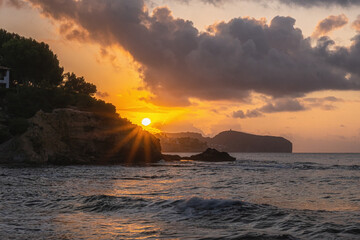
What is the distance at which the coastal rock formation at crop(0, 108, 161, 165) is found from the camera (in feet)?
164

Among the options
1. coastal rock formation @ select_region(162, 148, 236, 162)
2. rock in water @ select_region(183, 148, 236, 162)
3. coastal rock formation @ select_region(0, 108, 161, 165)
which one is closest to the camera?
coastal rock formation @ select_region(0, 108, 161, 165)

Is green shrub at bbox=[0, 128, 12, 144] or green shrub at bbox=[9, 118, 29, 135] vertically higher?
green shrub at bbox=[9, 118, 29, 135]

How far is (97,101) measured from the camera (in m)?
65.9

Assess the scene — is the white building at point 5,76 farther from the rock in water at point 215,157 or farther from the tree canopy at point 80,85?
the rock in water at point 215,157

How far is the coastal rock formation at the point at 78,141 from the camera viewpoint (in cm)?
5000

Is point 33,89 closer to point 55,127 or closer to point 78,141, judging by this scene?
point 55,127

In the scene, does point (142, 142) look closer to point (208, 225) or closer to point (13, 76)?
point (13, 76)

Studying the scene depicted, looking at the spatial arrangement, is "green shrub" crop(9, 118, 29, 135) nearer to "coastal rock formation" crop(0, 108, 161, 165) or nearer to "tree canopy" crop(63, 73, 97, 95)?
"coastal rock formation" crop(0, 108, 161, 165)

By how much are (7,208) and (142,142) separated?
174ft

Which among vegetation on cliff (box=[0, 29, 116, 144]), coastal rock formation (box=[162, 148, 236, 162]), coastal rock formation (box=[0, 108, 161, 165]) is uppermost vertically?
vegetation on cliff (box=[0, 29, 116, 144])

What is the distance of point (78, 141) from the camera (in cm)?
5706

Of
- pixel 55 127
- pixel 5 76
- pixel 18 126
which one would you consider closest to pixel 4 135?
pixel 18 126

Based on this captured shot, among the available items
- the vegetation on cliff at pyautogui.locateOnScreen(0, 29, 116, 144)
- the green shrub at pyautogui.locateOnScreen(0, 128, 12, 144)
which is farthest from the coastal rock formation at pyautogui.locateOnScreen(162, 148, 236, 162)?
the green shrub at pyautogui.locateOnScreen(0, 128, 12, 144)

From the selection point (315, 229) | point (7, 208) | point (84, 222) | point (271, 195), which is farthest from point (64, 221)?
point (271, 195)
